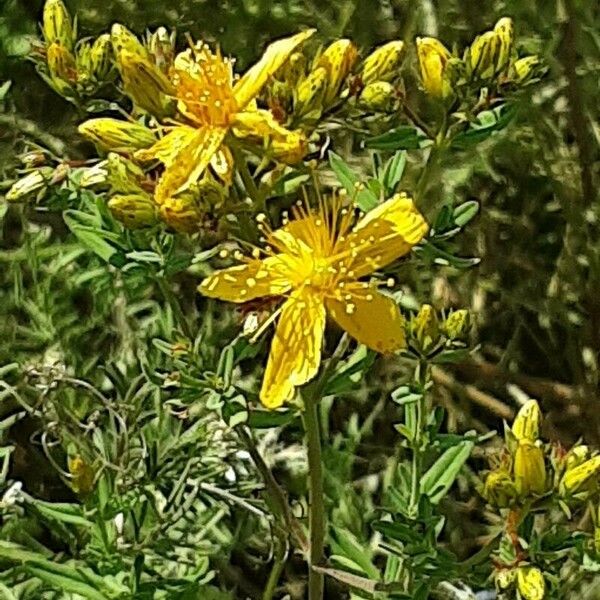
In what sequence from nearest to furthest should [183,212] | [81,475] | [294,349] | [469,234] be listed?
[183,212] < [294,349] < [81,475] < [469,234]

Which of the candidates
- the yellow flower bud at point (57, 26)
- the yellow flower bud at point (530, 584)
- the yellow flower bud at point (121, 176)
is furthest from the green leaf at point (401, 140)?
the yellow flower bud at point (530, 584)

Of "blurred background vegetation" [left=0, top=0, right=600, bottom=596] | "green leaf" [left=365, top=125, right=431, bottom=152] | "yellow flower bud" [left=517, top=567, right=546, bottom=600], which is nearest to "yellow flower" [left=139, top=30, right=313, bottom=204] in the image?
"green leaf" [left=365, top=125, right=431, bottom=152]

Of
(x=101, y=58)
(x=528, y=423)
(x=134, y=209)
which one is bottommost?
(x=528, y=423)

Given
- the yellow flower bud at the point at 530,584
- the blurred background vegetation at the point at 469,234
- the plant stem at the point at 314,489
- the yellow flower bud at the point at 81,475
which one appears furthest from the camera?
the blurred background vegetation at the point at 469,234

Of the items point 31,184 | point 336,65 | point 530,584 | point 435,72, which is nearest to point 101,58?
point 31,184

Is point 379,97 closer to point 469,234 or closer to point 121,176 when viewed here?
point 121,176

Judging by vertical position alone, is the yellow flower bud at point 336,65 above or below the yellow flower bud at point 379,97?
above

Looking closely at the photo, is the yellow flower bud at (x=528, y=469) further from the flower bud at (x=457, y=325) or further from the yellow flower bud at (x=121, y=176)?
the yellow flower bud at (x=121, y=176)

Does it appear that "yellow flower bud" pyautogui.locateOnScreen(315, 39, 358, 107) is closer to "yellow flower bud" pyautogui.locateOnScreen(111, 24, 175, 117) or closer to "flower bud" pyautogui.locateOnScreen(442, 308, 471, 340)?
"yellow flower bud" pyautogui.locateOnScreen(111, 24, 175, 117)
